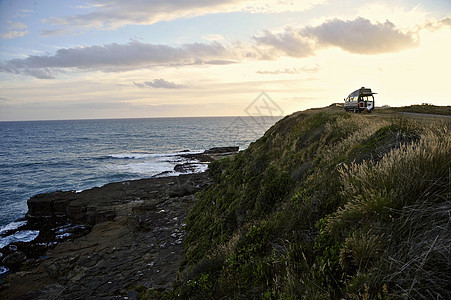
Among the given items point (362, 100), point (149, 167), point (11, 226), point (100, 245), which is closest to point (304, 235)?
point (100, 245)

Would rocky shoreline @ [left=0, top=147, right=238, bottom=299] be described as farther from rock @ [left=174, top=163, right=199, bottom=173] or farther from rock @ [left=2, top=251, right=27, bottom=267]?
rock @ [left=174, top=163, right=199, bottom=173]

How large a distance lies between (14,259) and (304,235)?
21.6 m

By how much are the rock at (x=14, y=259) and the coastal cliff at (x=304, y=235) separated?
0.97 m

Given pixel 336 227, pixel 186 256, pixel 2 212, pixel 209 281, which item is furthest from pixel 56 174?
pixel 336 227

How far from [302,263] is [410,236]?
168 cm

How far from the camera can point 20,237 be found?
22.5 m

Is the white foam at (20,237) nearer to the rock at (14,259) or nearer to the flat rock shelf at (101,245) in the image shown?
the flat rock shelf at (101,245)

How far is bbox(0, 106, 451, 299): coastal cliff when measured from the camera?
3371 mm

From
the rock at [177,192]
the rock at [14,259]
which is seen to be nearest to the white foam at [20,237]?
the rock at [14,259]

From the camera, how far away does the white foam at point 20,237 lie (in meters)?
21.7

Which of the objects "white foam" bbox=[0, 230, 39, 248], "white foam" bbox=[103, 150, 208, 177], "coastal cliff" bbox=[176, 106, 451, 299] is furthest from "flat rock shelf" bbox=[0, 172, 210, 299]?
"white foam" bbox=[103, 150, 208, 177]

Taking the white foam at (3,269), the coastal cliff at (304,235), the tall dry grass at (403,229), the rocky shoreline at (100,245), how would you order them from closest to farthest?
the tall dry grass at (403,229) → the coastal cliff at (304,235) → the rocky shoreline at (100,245) → the white foam at (3,269)

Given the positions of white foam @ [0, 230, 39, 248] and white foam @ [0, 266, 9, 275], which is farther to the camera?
white foam @ [0, 230, 39, 248]

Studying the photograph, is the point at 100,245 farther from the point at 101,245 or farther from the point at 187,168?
the point at 187,168
